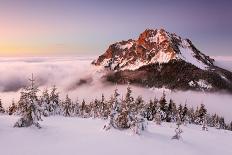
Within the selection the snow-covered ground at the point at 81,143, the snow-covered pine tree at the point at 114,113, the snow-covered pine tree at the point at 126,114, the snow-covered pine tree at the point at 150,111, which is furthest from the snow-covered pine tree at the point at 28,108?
the snow-covered pine tree at the point at 150,111

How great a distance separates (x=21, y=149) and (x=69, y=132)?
875 centimetres

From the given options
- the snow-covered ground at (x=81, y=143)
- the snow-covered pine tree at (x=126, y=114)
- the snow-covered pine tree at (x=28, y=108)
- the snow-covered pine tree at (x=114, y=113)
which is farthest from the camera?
the snow-covered pine tree at (x=126, y=114)

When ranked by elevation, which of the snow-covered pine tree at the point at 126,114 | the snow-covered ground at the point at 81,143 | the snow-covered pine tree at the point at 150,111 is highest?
the snow-covered pine tree at the point at 126,114

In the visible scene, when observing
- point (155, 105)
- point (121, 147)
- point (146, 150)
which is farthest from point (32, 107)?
point (155, 105)

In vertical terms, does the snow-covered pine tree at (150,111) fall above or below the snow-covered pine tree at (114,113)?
below

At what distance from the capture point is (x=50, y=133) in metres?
33.2

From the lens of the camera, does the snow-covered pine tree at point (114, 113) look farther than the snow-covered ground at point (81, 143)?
Yes

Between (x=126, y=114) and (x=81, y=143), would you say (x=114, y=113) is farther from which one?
(x=81, y=143)

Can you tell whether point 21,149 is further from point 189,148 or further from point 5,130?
point 189,148

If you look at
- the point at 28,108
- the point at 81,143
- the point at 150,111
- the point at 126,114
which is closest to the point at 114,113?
the point at 126,114

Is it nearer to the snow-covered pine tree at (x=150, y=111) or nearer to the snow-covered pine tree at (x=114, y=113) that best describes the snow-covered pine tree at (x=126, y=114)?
the snow-covered pine tree at (x=114, y=113)

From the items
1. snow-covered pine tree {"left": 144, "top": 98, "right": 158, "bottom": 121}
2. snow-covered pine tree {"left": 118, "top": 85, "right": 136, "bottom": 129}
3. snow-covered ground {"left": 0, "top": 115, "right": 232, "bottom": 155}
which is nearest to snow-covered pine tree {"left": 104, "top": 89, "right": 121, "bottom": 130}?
snow-covered pine tree {"left": 118, "top": 85, "right": 136, "bottom": 129}

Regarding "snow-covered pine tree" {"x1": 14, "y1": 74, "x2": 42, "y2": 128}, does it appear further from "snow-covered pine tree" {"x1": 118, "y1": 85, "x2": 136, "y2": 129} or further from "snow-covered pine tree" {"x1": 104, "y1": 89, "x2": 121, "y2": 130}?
"snow-covered pine tree" {"x1": 118, "y1": 85, "x2": 136, "y2": 129}

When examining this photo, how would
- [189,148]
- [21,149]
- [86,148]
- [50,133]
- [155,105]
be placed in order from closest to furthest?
[21,149] → [86,148] → [50,133] → [189,148] → [155,105]
